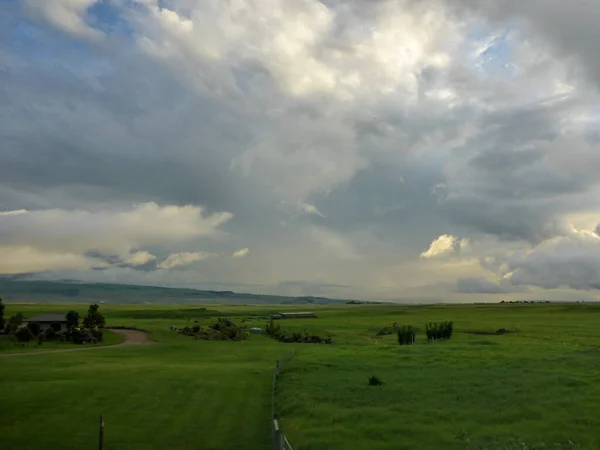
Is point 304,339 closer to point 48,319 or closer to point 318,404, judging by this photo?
point 48,319

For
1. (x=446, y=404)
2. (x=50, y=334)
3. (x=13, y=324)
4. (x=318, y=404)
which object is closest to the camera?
(x=446, y=404)

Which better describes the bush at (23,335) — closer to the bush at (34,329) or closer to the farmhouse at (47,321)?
the bush at (34,329)

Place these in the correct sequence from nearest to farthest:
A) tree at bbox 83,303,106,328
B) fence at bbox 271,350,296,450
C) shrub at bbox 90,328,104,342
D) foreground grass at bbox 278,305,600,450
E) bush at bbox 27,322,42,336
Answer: fence at bbox 271,350,296,450, foreground grass at bbox 278,305,600,450, shrub at bbox 90,328,104,342, bush at bbox 27,322,42,336, tree at bbox 83,303,106,328

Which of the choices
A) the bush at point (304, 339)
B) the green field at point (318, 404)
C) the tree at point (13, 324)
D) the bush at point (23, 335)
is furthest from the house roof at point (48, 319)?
A: the green field at point (318, 404)

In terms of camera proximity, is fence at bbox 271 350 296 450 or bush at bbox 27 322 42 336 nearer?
fence at bbox 271 350 296 450

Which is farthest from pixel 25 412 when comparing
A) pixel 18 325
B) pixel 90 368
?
pixel 18 325

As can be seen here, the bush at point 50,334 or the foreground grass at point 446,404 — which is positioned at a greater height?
the foreground grass at point 446,404

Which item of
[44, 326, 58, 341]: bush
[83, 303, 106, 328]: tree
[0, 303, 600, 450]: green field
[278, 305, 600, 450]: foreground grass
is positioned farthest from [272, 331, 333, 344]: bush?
[278, 305, 600, 450]: foreground grass

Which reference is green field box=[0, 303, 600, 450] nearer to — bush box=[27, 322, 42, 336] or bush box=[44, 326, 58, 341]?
bush box=[44, 326, 58, 341]

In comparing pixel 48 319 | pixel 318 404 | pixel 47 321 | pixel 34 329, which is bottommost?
pixel 34 329

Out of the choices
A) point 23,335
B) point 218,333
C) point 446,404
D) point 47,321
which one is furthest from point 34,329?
point 446,404

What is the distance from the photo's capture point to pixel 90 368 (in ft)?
Answer: 162

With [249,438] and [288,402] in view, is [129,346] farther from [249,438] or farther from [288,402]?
[249,438]

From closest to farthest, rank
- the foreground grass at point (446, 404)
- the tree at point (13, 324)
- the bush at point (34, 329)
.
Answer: the foreground grass at point (446, 404) < the tree at point (13, 324) < the bush at point (34, 329)
